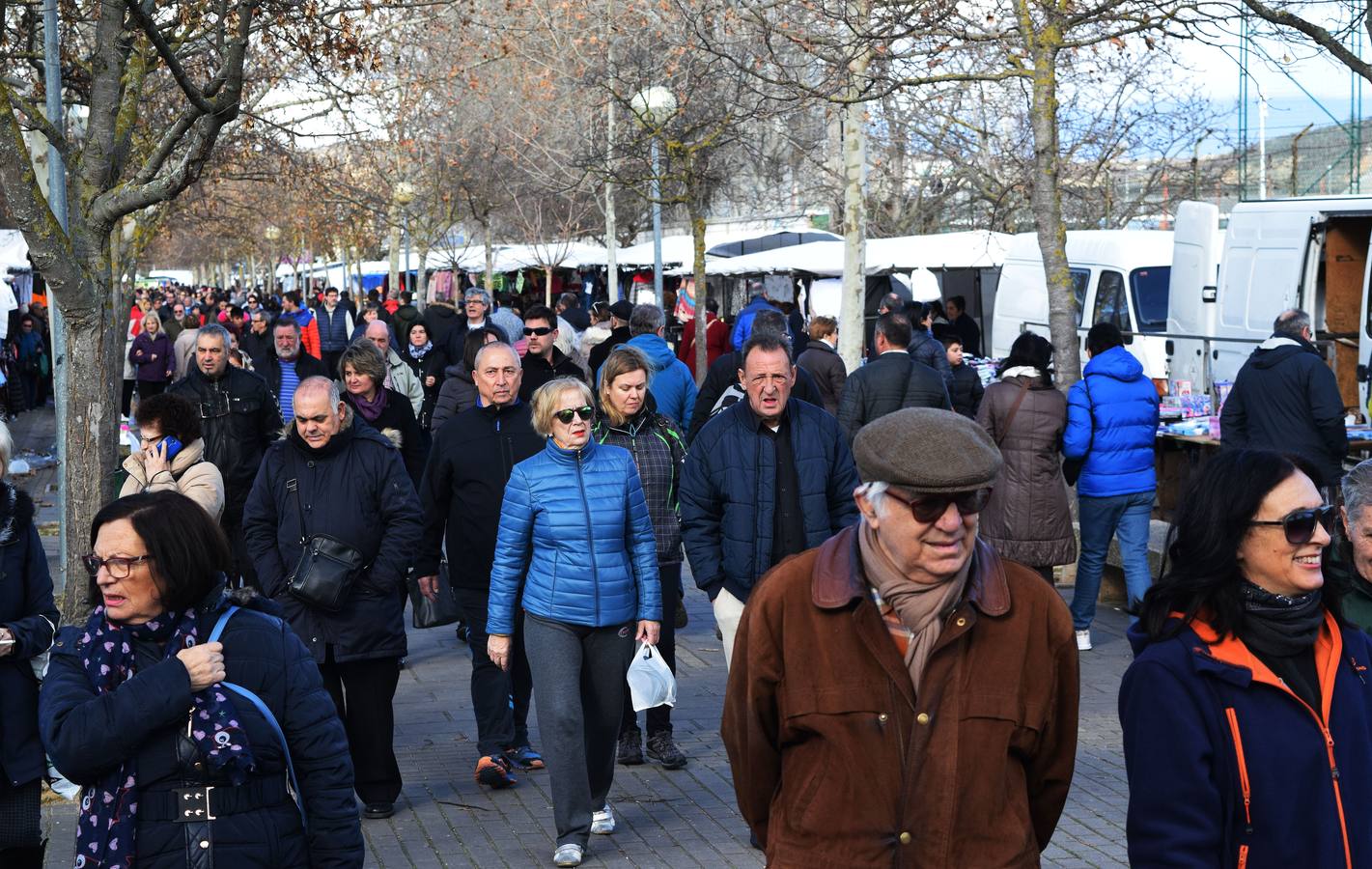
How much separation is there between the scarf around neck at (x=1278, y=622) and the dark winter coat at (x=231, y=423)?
6.35 metres

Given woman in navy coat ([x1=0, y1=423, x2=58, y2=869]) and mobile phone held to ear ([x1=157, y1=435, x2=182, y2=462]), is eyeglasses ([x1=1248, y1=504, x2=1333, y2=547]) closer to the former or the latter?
woman in navy coat ([x1=0, y1=423, x2=58, y2=869])

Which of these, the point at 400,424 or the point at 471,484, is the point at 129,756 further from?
the point at 400,424

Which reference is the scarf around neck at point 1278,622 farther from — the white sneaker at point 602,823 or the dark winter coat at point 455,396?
the dark winter coat at point 455,396

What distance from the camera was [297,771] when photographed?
361cm

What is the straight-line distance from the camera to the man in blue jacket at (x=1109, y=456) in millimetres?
9492

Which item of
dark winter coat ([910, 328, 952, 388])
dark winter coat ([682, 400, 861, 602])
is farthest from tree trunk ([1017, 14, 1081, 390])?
dark winter coat ([682, 400, 861, 602])

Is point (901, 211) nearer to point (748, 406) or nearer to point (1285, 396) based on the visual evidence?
point (1285, 396)

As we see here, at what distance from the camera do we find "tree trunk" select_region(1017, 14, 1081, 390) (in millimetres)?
11820

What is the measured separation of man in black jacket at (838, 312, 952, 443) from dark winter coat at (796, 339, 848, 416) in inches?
A: 90.2

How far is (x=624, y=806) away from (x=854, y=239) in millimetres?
14951

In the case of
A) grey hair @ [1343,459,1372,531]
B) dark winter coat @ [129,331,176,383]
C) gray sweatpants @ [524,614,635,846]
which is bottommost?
gray sweatpants @ [524,614,635,846]

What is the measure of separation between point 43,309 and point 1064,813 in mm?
33656

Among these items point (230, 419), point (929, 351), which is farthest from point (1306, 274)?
point (230, 419)

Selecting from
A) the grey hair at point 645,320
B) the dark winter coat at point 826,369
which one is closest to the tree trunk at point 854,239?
the dark winter coat at point 826,369
